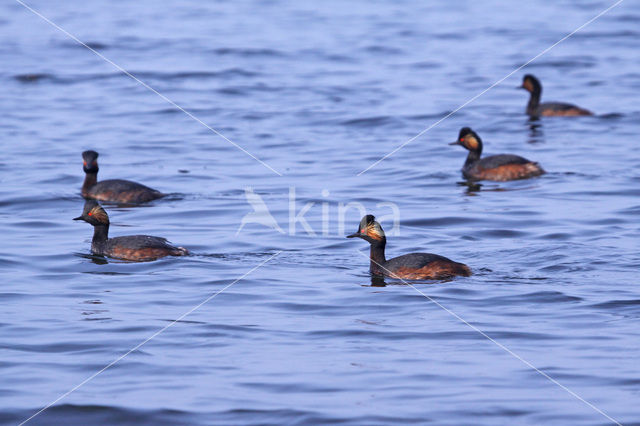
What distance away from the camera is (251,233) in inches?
627

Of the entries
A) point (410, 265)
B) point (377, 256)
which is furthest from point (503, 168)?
point (410, 265)

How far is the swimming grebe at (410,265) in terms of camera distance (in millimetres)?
12789

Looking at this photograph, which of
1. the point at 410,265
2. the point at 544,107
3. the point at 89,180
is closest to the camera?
the point at 410,265

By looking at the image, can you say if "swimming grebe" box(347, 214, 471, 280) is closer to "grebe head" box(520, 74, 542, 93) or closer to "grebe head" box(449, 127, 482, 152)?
"grebe head" box(449, 127, 482, 152)

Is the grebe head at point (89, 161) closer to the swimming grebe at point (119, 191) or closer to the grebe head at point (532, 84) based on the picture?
→ the swimming grebe at point (119, 191)

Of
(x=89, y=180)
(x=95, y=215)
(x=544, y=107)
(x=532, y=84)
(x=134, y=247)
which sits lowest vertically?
(x=134, y=247)

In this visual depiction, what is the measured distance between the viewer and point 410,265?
1282cm

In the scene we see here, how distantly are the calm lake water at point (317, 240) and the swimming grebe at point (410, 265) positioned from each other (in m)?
0.18

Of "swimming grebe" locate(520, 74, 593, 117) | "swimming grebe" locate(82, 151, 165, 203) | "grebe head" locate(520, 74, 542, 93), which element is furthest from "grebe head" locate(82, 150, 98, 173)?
"grebe head" locate(520, 74, 542, 93)

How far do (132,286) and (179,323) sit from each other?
1.79m

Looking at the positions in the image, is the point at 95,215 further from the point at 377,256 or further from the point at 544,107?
the point at 544,107

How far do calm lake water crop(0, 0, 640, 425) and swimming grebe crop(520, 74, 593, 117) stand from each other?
1.65 ft

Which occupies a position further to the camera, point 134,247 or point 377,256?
point 134,247

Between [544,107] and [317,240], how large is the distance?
1249 centimetres
